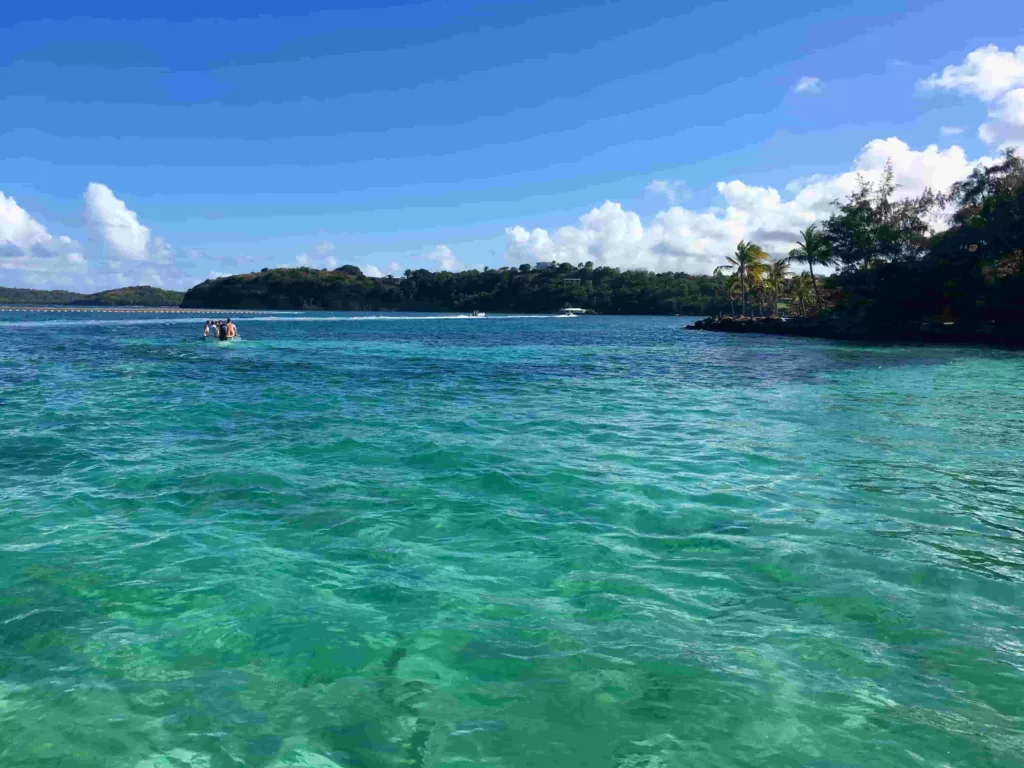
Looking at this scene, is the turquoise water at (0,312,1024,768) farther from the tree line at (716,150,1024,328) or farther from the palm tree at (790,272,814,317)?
the palm tree at (790,272,814,317)

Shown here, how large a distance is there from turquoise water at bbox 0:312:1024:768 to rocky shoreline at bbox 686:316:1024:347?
44591 millimetres

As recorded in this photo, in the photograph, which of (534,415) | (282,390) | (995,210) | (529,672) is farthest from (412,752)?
(995,210)

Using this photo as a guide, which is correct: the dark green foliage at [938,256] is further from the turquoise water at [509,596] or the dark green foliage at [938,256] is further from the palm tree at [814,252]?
the turquoise water at [509,596]

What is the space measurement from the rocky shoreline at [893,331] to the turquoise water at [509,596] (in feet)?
146

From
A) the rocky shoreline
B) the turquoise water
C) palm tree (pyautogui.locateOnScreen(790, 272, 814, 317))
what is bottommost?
the turquoise water

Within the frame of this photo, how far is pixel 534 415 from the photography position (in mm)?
19000

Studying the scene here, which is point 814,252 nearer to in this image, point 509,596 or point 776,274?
point 776,274

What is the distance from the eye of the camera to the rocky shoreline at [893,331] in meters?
52.6

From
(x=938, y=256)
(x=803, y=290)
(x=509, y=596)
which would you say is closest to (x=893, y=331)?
(x=938, y=256)

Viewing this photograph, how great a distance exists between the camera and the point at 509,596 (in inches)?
274

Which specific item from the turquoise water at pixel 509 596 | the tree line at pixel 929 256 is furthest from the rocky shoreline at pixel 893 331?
the turquoise water at pixel 509 596

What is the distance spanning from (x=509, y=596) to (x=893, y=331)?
63.1m

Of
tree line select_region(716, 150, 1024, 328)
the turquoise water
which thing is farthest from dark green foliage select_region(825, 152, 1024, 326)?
the turquoise water

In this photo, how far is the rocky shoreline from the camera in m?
52.6
